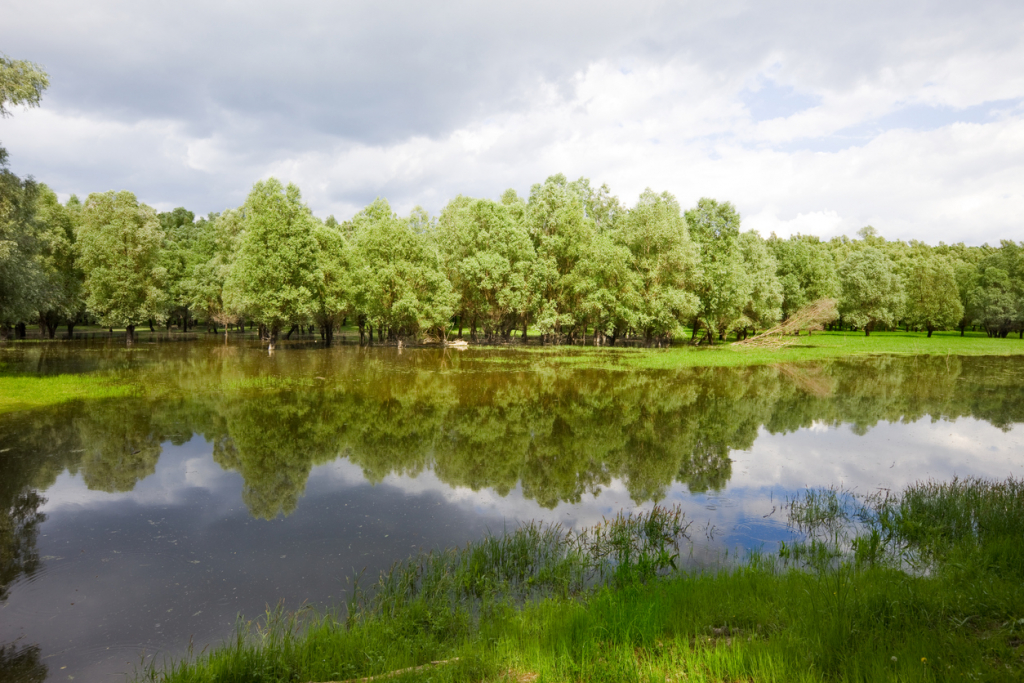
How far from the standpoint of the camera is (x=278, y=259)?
171 ft

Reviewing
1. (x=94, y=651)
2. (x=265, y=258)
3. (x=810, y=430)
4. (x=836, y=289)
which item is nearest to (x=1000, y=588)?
(x=94, y=651)

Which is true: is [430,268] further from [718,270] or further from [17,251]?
[17,251]

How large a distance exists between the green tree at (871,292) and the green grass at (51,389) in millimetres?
94475

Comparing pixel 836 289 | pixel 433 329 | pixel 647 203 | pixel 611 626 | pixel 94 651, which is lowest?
pixel 94 651

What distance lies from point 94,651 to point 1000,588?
44.5ft

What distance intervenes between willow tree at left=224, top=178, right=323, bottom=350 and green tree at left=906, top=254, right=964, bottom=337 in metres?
95.1

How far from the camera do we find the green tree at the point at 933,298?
84812 millimetres

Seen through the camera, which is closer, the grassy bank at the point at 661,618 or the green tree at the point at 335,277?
A: the grassy bank at the point at 661,618

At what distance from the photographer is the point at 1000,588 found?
7480 millimetres

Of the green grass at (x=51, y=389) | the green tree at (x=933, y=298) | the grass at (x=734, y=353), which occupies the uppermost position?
the green tree at (x=933, y=298)

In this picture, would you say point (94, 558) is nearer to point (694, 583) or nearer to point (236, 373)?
point (694, 583)

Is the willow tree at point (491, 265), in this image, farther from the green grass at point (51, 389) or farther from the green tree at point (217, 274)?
the green grass at point (51, 389)

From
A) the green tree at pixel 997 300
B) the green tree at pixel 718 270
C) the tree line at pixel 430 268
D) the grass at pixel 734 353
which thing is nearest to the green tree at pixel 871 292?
the grass at pixel 734 353

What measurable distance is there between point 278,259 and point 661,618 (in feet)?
176
